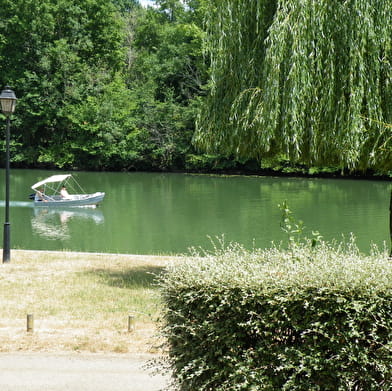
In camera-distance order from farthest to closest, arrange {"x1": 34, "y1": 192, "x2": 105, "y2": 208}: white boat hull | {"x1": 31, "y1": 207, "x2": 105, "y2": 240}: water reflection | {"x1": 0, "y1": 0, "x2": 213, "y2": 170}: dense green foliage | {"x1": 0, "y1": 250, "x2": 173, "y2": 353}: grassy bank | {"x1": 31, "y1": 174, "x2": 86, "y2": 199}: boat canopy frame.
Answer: {"x1": 0, "y1": 0, "x2": 213, "y2": 170}: dense green foliage
{"x1": 31, "y1": 174, "x2": 86, "y2": 199}: boat canopy frame
{"x1": 34, "y1": 192, "x2": 105, "y2": 208}: white boat hull
{"x1": 31, "y1": 207, "x2": 105, "y2": 240}: water reflection
{"x1": 0, "y1": 250, "x2": 173, "y2": 353}: grassy bank

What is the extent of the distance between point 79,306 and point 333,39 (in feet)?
18.6

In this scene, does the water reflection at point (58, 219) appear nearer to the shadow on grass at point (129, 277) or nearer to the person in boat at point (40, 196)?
the person in boat at point (40, 196)

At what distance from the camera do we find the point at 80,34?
54312 millimetres

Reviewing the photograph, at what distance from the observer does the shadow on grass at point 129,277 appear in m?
11.0

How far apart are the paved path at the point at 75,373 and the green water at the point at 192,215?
7.02 m

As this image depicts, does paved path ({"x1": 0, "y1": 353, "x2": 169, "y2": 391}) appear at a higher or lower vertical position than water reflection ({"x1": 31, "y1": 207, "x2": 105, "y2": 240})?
higher

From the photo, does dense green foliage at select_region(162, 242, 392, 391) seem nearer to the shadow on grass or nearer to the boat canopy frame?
the shadow on grass

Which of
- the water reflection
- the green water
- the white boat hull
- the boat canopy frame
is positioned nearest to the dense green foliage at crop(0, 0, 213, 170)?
the green water

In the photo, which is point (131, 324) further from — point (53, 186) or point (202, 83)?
point (202, 83)

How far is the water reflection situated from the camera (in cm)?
2328

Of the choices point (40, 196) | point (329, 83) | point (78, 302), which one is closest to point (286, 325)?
point (78, 302)

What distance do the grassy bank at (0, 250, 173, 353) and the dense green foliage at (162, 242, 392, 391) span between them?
0.56 m

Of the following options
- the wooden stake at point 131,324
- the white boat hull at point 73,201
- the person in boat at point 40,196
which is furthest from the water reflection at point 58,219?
the wooden stake at point 131,324

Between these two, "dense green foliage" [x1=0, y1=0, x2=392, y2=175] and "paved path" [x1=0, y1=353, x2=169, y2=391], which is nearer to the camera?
"paved path" [x1=0, y1=353, x2=169, y2=391]
